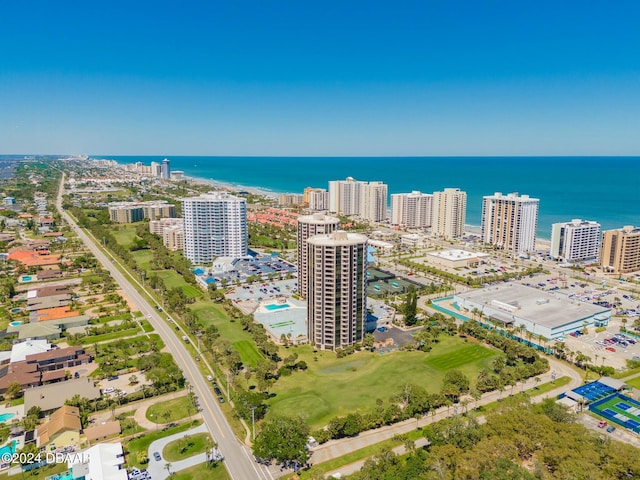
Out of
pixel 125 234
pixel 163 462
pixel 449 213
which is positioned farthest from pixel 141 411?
pixel 449 213

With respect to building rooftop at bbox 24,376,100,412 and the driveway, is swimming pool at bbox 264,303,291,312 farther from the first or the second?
the driveway

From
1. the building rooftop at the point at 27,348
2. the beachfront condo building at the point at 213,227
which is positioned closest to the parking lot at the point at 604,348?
the beachfront condo building at the point at 213,227

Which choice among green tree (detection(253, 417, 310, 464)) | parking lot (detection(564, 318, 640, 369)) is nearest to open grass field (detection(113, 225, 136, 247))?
green tree (detection(253, 417, 310, 464))

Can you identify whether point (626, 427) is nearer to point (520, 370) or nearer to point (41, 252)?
point (520, 370)

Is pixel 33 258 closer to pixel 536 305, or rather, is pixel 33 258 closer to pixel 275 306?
pixel 275 306

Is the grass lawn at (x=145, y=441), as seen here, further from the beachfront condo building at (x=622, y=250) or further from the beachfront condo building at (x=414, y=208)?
the beachfront condo building at (x=414, y=208)

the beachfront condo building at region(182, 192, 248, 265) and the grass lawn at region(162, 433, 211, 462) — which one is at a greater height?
the beachfront condo building at region(182, 192, 248, 265)

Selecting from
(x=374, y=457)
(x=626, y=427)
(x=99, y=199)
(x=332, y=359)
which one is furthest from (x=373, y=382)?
(x=99, y=199)
